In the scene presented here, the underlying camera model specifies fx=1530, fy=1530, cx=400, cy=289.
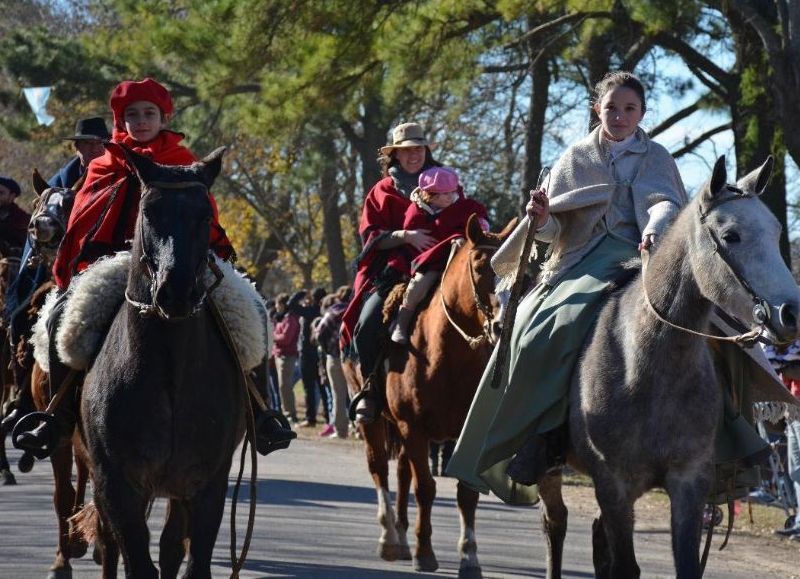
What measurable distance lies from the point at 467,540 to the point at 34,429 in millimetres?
3166

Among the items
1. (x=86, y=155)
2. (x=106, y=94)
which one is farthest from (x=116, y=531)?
(x=106, y=94)

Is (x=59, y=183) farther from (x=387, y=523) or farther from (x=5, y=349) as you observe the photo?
(x=5, y=349)

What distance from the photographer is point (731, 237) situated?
261 inches

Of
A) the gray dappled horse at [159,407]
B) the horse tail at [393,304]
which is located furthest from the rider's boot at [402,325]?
the gray dappled horse at [159,407]

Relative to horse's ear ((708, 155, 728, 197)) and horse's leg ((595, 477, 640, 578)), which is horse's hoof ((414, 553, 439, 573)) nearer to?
horse's leg ((595, 477, 640, 578))

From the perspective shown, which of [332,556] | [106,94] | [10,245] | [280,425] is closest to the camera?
[280,425]

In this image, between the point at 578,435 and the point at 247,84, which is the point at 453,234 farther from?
the point at 247,84

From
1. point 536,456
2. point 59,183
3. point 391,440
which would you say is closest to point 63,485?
point 59,183

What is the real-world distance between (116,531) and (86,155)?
430cm

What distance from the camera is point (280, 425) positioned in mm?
8227

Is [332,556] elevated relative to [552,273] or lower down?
lower down

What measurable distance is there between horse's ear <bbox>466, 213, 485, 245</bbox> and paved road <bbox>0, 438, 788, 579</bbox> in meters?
2.28

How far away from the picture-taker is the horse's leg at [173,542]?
7484 millimetres

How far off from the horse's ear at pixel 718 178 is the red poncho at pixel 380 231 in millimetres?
5197
